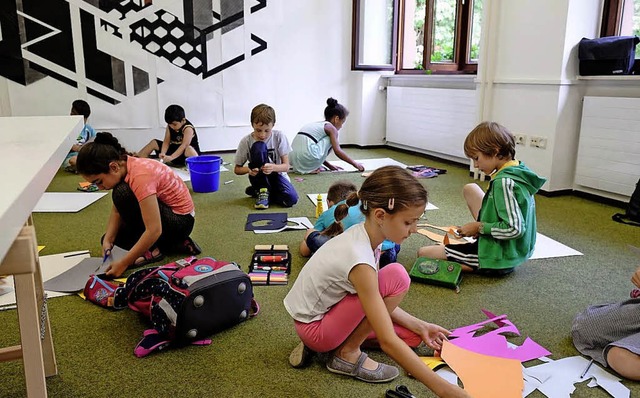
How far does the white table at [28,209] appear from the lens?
627 millimetres

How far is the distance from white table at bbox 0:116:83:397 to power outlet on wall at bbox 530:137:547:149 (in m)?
3.16

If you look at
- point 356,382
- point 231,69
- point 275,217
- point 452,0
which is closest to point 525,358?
point 356,382

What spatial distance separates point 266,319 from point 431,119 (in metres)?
3.64

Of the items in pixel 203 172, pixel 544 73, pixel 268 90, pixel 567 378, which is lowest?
pixel 567 378

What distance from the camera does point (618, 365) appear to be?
1.50 m

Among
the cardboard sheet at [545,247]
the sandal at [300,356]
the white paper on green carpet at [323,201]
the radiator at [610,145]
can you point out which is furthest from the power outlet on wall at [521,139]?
the sandal at [300,356]

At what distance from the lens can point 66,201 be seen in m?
3.50

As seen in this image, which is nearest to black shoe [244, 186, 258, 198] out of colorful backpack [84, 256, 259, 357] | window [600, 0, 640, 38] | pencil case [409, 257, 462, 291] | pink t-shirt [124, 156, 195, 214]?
pink t-shirt [124, 156, 195, 214]

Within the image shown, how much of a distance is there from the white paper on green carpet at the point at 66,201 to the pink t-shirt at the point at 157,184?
1.21 m

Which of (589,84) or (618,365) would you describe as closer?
(618,365)

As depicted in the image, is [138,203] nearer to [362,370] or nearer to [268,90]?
[362,370]

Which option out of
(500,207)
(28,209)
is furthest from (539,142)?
(28,209)

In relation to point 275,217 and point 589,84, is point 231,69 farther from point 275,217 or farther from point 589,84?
point 589,84

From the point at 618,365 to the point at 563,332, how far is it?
27 cm
